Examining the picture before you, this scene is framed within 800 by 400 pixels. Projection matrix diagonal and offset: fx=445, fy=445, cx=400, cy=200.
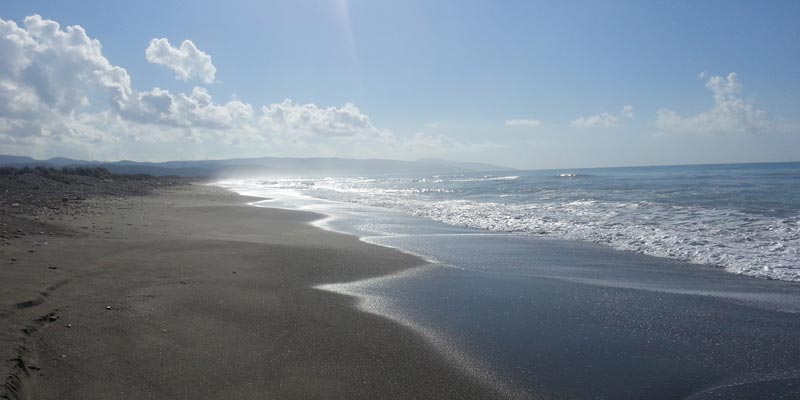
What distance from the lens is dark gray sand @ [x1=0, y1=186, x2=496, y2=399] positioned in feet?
11.9

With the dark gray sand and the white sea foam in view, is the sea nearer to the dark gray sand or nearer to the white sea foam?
the white sea foam

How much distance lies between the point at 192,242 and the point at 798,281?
11587mm

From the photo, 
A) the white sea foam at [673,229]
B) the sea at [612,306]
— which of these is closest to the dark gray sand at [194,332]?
the sea at [612,306]

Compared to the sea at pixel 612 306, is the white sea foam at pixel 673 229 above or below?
above

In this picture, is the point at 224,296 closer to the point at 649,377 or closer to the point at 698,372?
the point at 649,377

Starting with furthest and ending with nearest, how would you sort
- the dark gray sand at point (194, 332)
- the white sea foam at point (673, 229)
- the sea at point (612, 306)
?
1. the white sea foam at point (673, 229)
2. the sea at point (612, 306)
3. the dark gray sand at point (194, 332)

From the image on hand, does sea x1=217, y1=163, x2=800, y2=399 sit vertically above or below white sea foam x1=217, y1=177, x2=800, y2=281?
below

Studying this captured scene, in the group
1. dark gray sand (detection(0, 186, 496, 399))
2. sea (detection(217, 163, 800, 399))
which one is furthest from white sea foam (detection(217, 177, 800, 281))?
dark gray sand (detection(0, 186, 496, 399))

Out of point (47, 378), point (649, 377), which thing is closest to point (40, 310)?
point (47, 378)

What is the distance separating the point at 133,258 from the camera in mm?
8039

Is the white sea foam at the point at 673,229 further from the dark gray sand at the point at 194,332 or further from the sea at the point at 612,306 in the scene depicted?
the dark gray sand at the point at 194,332

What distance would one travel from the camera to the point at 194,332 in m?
4.79

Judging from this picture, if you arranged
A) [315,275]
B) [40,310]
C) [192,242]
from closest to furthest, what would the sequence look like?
[40,310] → [315,275] → [192,242]

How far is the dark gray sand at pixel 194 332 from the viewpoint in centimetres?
364
